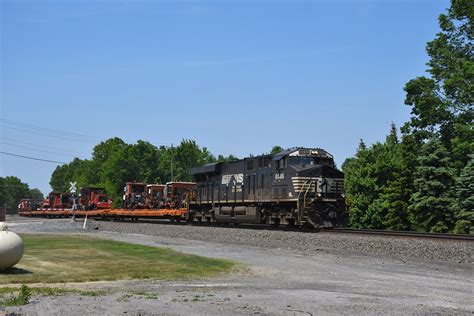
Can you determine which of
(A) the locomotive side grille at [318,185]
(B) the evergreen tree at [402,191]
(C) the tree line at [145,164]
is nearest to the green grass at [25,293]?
(A) the locomotive side grille at [318,185]

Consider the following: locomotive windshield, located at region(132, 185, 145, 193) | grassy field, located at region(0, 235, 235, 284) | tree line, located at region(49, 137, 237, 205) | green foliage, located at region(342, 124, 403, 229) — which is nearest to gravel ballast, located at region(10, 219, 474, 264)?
grassy field, located at region(0, 235, 235, 284)

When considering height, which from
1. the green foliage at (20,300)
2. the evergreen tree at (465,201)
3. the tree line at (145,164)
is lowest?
the green foliage at (20,300)

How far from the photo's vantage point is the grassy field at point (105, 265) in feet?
44.2

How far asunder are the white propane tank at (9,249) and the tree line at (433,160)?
2947cm

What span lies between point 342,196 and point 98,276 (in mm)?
19735

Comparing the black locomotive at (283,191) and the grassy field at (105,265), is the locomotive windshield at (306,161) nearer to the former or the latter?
the black locomotive at (283,191)

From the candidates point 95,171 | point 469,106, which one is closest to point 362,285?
point 469,106

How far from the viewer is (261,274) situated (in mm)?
14391

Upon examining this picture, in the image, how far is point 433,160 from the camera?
4172 cm

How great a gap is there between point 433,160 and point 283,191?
14806 mm

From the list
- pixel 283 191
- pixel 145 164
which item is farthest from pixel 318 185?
pixel 145 164

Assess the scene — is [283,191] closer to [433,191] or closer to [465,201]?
[465,201]

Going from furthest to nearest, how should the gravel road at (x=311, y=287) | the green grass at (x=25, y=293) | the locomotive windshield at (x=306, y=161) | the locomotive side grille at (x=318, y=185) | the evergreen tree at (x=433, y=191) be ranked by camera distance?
the evergreen tree at (x=433, y=191)
the locomotive windshield at (x=306, y=161)
the locomotive side grille at (x=318, y=185)
the green grass at (x=25, y=293)
the gravel road at (x=311, y=287)

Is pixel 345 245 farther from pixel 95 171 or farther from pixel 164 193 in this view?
pixel 95 171
